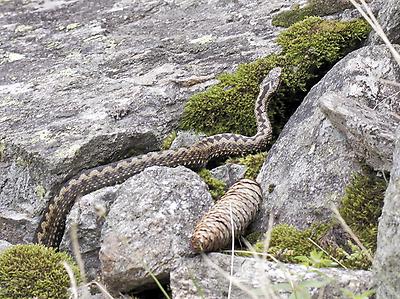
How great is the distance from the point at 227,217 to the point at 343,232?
2.16ft

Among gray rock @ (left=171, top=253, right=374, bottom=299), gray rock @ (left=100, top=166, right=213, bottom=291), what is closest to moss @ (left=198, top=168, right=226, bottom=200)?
gray rock @ (left=100, top=166, right=213, bottom=291)

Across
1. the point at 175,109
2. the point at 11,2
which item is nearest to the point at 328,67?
the point at 175,109

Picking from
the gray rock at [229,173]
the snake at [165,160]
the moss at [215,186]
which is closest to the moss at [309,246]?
the moss at [215,186]

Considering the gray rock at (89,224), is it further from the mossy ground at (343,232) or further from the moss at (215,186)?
the mossy ground at (343,232)

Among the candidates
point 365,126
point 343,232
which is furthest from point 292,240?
point 365,126

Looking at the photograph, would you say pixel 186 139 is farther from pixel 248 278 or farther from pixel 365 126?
pixel 248 278

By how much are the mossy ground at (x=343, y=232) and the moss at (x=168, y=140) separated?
197 cm

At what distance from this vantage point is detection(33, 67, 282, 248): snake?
5.53 m

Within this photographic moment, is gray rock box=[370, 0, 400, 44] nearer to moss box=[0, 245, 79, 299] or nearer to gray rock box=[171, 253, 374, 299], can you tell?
gray rock box=[171, 253, 374, 299]

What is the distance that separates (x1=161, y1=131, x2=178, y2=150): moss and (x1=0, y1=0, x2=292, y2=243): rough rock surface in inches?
3.1

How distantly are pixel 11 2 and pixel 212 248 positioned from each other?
245 inches

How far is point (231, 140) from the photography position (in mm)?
5746

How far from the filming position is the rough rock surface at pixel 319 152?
422 cm

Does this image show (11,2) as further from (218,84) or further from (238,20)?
(218,84)
